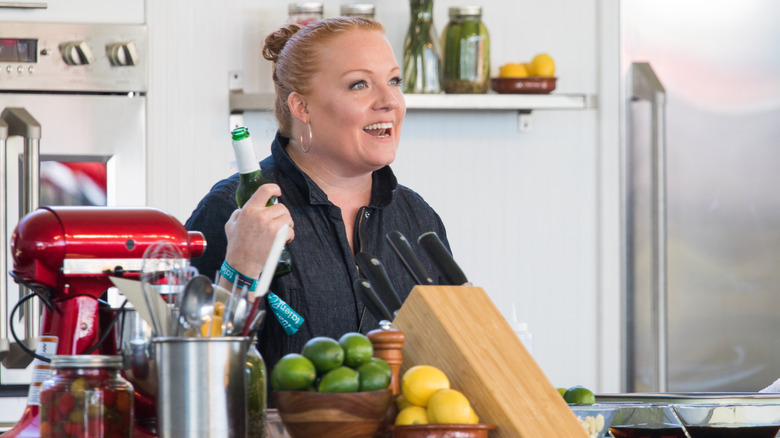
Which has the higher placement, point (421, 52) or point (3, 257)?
point (421, 52)

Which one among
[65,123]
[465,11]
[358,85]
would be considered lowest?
[65,123]

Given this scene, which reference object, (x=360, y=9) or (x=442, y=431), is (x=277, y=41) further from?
(x=442, y=431)

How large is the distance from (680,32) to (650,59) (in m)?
0.13

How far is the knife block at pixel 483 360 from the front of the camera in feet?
3.47

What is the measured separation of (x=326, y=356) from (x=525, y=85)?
2.13 m

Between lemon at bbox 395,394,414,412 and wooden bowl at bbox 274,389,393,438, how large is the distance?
0.06 meters

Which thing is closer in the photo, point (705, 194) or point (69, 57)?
point (69, 57)

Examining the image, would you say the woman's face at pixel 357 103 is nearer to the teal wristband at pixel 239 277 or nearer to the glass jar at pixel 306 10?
the teal wristband at pixel 239 277

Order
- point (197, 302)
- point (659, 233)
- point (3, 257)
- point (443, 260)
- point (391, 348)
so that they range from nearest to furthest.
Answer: point (197, 302), point (391, 348), point (443, 260), point (3, 257), point (659, 233)

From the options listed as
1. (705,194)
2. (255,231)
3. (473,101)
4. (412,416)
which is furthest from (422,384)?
(705,194)

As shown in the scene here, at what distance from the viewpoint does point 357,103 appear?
6.76 feet

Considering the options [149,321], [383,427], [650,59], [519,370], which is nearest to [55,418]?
[149,321]

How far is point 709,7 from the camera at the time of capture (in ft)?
10.6

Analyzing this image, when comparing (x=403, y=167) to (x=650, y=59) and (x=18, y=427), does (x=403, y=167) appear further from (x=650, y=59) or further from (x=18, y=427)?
(x=18, y=427)
